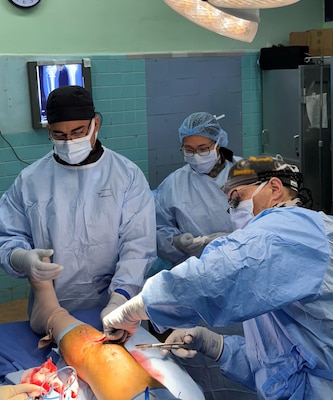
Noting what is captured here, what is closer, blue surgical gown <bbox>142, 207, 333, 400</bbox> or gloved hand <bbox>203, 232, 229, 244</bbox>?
blue surgical gown <bbox>142, 207, 333, 400</bbox>

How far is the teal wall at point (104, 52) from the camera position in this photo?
180 inches

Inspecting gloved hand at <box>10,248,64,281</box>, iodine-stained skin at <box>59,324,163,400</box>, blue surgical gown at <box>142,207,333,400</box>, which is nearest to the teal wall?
gloved hand at <box>10,248,64,281</box>

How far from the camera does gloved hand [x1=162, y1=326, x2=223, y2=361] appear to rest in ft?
6.88

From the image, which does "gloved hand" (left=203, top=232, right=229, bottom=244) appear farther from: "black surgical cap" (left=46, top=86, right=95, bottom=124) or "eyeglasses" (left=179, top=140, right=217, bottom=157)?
"black surgical cap" (left=46, top=86, right=95, bottom=124)

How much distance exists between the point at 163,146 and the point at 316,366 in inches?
145

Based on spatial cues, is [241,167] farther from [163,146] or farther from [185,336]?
[163,146]

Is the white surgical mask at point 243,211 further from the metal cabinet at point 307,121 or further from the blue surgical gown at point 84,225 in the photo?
the metal cabinet at point 307,121

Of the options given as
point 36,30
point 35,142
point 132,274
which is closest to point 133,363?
point 132,274

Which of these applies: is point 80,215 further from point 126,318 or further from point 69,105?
point 126,318

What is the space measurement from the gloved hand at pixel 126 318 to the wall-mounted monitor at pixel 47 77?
2.86m

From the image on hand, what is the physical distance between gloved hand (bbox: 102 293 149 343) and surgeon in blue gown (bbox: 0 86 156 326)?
435mm

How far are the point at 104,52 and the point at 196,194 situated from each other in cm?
202

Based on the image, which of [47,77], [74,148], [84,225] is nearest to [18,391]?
[84,225]

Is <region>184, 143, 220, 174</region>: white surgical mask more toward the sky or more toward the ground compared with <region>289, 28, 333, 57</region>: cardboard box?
more toward the ground
